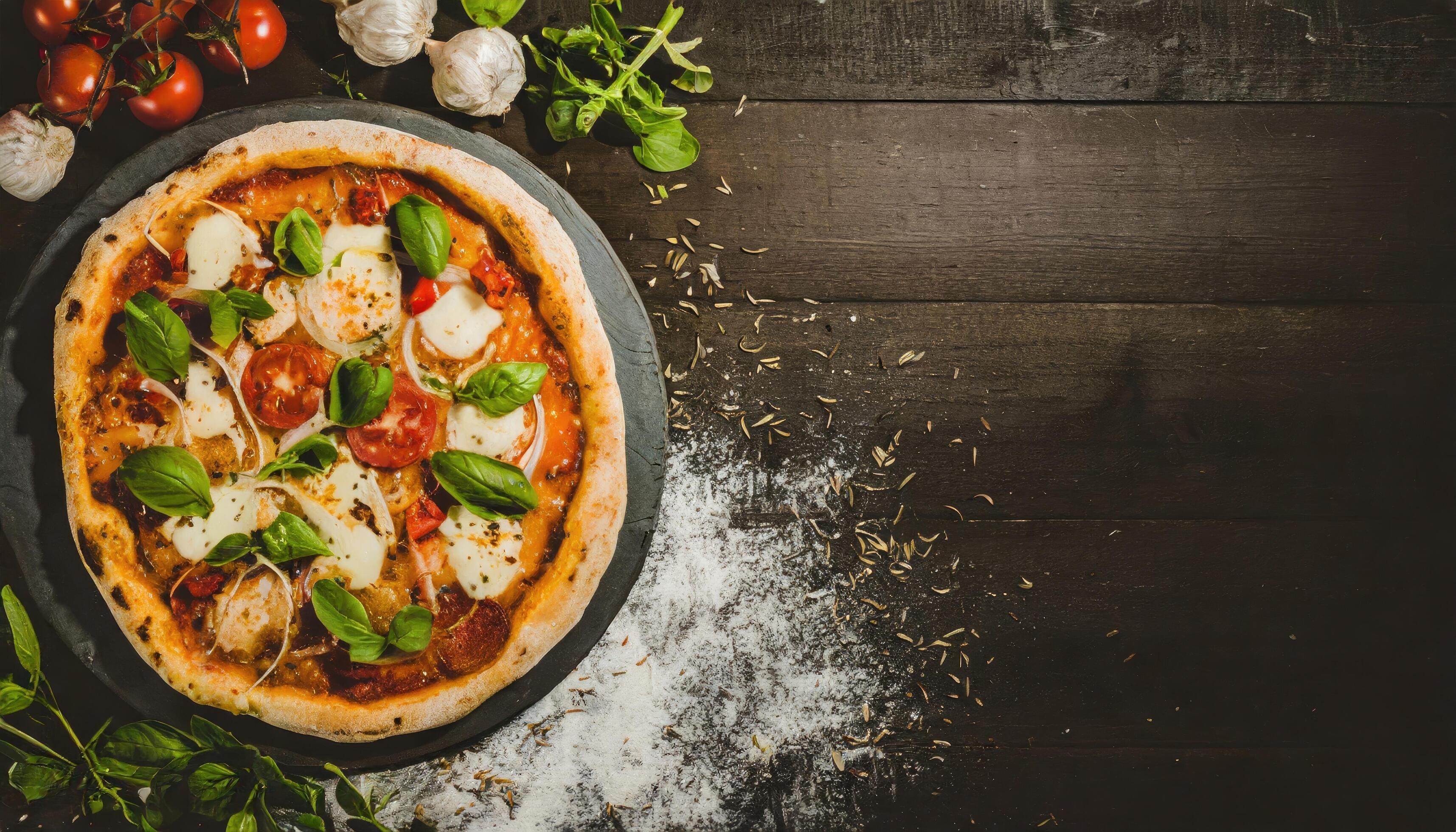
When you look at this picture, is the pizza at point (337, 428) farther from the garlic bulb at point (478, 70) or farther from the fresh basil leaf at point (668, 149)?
the fresh basil leaf at point (668, 149)

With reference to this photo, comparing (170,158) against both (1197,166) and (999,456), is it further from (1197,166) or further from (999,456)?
(1197,166)

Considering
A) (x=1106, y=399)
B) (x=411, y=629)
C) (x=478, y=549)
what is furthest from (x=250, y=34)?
(x=1106, y=399)

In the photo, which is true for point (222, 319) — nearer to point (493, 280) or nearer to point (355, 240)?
point (355, 240)

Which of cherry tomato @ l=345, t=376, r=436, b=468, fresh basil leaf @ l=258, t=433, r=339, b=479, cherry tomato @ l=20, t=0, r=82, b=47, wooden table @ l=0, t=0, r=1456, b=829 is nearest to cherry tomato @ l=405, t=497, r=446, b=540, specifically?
cherry tomato @ l=345, t=376, r=436, b=468

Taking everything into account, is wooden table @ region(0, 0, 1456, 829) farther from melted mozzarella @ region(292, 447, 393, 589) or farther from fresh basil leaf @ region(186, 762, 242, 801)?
fresh basil leaf @ region(186, 762, 242, 801)

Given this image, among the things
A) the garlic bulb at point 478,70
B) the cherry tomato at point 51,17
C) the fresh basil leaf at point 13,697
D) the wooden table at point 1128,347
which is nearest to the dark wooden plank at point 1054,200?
the wooden table at point 1128,347

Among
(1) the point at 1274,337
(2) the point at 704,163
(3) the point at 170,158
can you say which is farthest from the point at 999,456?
(3) the point at 170,158
